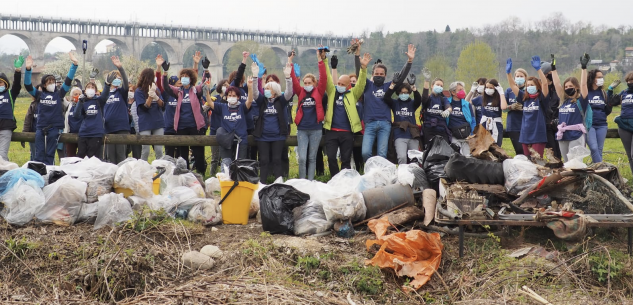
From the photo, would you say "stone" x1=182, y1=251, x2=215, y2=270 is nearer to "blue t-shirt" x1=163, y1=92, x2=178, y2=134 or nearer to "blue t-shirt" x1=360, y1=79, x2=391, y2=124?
"blue t-shirt" x1=360, y1=79, x2=391, y2=124

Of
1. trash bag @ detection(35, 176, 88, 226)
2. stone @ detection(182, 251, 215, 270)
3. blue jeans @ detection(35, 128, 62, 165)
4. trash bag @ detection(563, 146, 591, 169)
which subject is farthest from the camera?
blue jeans @ detection(35, 128, 62, 165)

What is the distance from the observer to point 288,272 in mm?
5660

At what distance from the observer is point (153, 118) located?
958 cm

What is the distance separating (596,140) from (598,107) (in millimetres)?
459

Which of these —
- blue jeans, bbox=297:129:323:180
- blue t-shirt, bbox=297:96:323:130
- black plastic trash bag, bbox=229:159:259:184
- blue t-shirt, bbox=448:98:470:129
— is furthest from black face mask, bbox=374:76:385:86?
black plastic trash bag, bbox=229:159:259:184

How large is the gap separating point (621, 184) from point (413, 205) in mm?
2132

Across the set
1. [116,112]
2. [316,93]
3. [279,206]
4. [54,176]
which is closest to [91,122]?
[116,112]

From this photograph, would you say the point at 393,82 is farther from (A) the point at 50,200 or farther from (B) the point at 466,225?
(A) the point at 50,200

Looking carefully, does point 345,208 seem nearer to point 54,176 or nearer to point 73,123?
point 54,176

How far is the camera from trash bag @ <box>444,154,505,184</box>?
22.7 feet

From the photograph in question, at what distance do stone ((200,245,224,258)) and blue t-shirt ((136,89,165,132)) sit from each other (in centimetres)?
388

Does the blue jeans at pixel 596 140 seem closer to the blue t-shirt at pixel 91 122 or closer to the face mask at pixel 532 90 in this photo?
→ the face mask at pixel 532 90

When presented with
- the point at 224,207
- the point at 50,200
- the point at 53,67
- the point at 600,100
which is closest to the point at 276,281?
the point at 224,207

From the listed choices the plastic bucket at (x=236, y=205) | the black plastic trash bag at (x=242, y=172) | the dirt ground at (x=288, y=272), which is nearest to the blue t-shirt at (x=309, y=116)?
the black plastic trash bag at (x=242, y=172)
